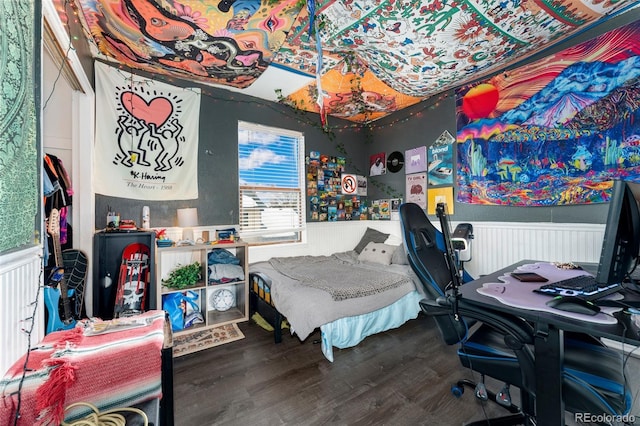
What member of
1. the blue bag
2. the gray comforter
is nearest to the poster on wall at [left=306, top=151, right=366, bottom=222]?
the gray comforter

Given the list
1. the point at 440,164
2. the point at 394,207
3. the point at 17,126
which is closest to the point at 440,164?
the point at 440,164

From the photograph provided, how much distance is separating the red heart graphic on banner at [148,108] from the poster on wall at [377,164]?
2.94 metres

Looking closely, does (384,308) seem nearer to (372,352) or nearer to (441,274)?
(372,352)

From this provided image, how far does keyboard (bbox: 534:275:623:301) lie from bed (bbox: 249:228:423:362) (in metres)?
1.25

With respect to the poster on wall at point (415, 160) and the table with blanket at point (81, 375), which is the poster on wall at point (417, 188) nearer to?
the poster on wall at point (415, 160)

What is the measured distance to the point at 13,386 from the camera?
0.74 metres

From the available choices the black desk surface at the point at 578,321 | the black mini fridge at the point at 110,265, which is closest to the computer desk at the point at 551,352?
the black desk surface at the point at 578,321

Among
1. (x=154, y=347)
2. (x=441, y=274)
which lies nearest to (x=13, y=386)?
(x=154, y=347)

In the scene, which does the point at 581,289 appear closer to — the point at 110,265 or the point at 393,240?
the point at 393,240

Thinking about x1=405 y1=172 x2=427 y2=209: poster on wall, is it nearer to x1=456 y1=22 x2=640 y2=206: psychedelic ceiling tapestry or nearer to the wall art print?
the wall art print

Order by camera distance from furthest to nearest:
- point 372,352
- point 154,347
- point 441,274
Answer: point 372,352, point 441,274, point 154,347

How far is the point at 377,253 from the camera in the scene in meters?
3.38

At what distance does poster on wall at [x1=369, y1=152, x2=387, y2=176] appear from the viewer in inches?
163

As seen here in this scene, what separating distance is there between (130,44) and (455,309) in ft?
10.1
